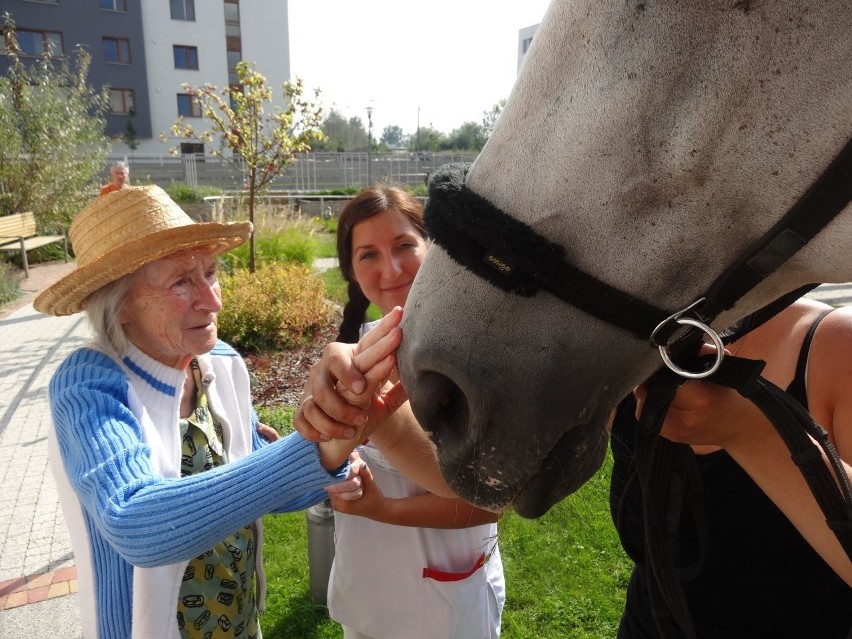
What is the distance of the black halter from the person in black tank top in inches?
11.7

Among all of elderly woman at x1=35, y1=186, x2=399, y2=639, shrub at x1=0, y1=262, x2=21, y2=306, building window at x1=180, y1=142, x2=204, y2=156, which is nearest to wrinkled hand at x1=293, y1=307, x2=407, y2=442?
elderly woman at x1=35, y1=186, x2=399, y2=639

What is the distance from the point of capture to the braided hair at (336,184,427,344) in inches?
93.3

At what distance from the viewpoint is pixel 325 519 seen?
3.24 metres

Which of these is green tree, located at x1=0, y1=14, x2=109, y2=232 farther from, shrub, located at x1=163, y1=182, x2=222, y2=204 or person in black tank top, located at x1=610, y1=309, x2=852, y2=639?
person in black tank top, located at x1=610, y1=309, x2=852, y2=639

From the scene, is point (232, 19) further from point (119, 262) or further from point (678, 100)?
point (678, 100)

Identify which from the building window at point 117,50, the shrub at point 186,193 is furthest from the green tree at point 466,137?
the shrub at point 186,193

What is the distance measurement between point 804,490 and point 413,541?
1314 mm

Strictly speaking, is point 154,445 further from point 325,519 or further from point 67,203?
point 67,203

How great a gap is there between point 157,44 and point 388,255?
4590cm

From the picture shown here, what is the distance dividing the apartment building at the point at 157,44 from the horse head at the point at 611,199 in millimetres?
40790

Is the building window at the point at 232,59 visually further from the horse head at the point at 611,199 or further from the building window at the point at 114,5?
the horse head at the point at 611,199

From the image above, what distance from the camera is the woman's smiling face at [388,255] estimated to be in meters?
2.33

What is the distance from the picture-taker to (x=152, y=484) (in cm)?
150

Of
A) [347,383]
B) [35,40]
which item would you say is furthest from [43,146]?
[35,40]
